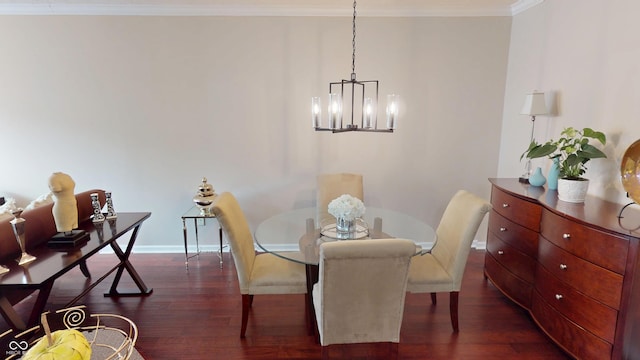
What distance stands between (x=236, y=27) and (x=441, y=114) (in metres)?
2.35

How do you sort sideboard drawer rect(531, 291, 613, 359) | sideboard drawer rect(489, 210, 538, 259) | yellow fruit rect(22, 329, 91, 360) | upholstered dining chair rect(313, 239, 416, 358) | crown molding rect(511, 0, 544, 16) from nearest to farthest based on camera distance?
yellow fruit rect(22, 329, 91, 360), upholstered dining chair rect(313, 239, 416, 358), sideboard drawer rect(531, 291, 613, 359), sideboard drawer rect(489, 210, 538, 259), crown molding rect(511, 0, 544, 16)

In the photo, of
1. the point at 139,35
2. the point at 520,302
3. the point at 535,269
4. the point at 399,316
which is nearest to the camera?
the point at 399,316

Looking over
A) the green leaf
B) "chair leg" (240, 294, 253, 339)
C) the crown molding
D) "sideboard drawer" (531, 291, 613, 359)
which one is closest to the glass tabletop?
"chair leg" (240, 294, 253, 339)

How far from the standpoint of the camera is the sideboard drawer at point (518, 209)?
2.36 meters

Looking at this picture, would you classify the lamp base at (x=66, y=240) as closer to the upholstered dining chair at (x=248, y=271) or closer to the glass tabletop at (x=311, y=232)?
the upholstered dining chair at (x=248, y=271)

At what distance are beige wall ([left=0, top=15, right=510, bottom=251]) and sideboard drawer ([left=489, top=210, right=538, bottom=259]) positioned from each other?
0.97 m

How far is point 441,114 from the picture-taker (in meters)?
3.62

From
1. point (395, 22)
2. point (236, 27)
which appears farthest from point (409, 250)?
point (236, 27)

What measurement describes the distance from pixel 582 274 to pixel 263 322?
211 centimetres

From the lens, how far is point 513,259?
261cm

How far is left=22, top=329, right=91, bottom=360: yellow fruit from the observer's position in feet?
2.90

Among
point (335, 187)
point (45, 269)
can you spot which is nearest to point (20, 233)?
point (45, 269)

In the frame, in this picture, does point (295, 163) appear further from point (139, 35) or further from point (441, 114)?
point (139, 35)

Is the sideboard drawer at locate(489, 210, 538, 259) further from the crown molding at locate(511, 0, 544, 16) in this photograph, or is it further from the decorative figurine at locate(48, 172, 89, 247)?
the decorative figurine at locate(48, 172, 89, 247)
